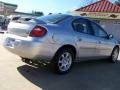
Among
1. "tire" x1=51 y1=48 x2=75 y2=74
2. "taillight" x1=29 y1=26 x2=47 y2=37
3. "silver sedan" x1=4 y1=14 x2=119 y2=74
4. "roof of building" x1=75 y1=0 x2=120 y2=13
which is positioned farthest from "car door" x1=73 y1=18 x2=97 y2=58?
"roof of building" x1=75 y1=0 x2=120 y2=13

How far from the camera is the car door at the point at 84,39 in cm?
708

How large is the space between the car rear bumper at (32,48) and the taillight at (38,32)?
13 centimetres

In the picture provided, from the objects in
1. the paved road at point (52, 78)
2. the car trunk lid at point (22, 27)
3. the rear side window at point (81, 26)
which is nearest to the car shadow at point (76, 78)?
the paved road at point (52, 78)

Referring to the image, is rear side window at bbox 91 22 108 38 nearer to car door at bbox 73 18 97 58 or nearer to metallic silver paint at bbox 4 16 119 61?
car door at bbox 73 18 97 58

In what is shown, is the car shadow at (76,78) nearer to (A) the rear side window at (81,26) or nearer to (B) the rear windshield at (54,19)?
(A) the rear side window at (81,26)

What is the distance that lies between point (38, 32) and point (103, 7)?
68.2 feet

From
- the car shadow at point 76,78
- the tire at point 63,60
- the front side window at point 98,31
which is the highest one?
the front side window at point 98,31

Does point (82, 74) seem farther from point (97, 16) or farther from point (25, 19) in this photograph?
point (97, 16)

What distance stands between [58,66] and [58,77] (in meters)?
0.31

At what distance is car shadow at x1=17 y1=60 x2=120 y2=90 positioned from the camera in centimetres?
574

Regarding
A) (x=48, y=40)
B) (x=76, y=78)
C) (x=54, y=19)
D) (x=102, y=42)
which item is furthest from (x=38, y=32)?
(x=102, y=42)

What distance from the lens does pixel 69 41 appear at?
6660 mm

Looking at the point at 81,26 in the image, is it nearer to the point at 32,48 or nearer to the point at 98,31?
the point at 98,31

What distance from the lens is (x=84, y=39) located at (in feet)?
23.8
